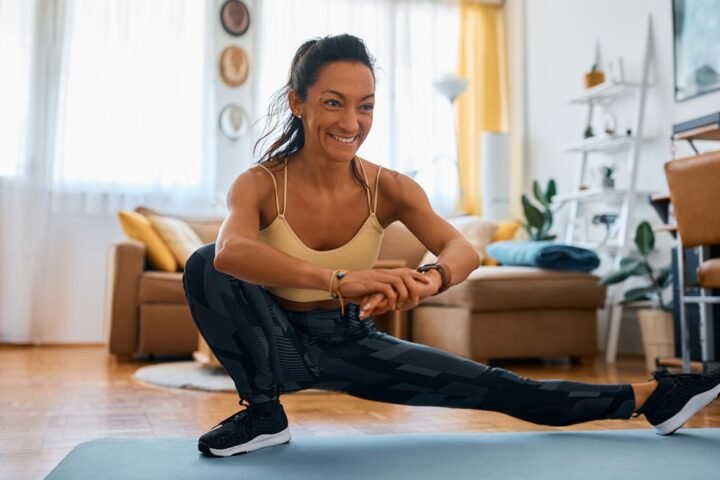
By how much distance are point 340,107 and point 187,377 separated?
1.75 meters

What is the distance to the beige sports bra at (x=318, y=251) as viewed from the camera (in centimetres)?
148

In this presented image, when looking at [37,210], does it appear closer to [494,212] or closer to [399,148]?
[399,148]

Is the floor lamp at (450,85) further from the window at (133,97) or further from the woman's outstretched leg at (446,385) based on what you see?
the woman's outstretched leg at (446,385)

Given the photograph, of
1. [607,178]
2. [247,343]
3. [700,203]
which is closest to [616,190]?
[607,178]

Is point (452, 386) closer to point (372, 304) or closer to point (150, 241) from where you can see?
point (372, 304)

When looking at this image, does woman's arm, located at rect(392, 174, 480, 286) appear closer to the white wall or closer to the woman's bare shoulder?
the woman's bare shoulder

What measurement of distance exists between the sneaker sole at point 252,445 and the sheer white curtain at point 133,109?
344cm

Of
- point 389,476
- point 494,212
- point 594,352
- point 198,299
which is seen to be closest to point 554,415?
point 389,476

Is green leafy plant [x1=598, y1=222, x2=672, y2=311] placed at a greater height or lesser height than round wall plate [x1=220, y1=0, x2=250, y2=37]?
lesser

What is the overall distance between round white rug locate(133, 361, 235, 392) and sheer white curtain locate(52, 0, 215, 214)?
161cm

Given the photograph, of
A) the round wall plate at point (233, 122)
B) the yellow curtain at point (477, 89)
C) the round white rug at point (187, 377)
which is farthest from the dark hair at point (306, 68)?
the yellow curtain at point (477, 89)

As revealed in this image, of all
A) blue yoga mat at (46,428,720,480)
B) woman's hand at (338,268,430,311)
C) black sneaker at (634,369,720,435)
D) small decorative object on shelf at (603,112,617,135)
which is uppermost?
small decorative object on shelf at (603,112,617,135)

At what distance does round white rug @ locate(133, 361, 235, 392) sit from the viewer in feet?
8.77

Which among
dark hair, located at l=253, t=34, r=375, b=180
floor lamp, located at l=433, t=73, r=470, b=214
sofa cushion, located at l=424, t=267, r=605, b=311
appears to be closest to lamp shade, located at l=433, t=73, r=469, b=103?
floor lamp, located at l=433, t=73, r=470, b=214
